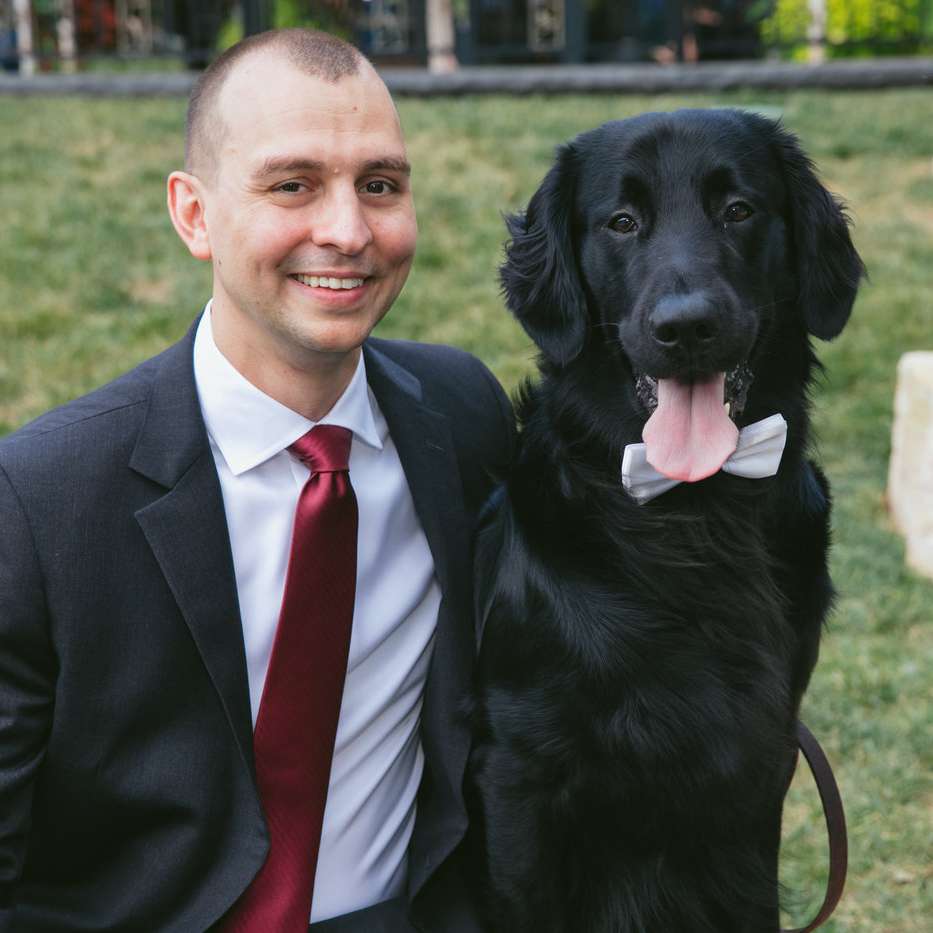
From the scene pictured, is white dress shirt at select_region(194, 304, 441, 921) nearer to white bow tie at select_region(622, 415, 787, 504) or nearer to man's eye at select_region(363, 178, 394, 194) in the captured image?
man's eye at select_region(363, 178, 394, 194)

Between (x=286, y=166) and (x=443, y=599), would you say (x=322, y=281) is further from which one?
(x=443, y=599)

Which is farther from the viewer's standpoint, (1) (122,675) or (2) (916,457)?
(2) (916,457)

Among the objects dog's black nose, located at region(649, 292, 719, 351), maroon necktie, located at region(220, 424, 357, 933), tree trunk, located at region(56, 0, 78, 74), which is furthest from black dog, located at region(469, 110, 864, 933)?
tree trunk, located at region(56, 0, 78, 74)

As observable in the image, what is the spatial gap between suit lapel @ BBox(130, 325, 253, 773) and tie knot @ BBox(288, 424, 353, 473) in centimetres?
16

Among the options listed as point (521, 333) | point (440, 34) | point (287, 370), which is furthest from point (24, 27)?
point (287, 370)

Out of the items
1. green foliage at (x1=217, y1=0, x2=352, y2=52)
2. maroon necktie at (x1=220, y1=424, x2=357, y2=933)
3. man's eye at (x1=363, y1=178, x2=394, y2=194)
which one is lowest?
maroon necktie at (x1=220, y1=424, x2=357, y2=933)

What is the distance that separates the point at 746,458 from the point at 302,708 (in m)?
0.87

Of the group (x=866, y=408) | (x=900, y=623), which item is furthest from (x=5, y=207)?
(x=900, y=623)

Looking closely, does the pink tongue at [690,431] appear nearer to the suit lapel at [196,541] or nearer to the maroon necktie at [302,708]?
the maroon necktie at [302,708]

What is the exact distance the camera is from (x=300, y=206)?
6.99ft

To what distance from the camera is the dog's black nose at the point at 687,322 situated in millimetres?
2049

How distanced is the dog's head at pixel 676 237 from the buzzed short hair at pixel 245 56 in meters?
0.49

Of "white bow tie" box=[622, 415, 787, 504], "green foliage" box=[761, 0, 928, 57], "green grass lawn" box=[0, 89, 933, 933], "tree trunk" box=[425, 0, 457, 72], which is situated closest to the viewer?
"white bow tie" box=[622, 415, 787, 504]

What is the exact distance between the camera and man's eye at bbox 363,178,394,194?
222 cm
